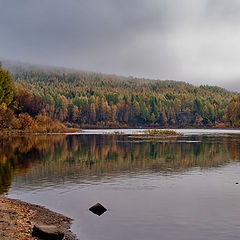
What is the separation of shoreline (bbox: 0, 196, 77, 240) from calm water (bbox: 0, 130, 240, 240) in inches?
26.8

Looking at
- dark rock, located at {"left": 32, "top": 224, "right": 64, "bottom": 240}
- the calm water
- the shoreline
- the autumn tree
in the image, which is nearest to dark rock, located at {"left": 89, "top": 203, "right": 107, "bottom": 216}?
the calm water

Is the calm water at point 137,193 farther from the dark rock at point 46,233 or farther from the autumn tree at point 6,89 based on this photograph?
the autumn tree at point 6,89

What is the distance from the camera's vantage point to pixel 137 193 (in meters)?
23.9

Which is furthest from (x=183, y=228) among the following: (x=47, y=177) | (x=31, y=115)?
(x=31, y=115)

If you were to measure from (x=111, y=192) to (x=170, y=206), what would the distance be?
545cm

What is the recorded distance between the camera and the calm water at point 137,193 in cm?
1595

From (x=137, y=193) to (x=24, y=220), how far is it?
1001 cm

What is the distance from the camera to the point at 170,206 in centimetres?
2019

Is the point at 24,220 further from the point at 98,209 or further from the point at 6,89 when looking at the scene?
the point at 6,89

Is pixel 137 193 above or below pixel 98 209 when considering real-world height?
below

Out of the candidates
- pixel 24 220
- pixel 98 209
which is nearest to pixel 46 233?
pixel 24 220

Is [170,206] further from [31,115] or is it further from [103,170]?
[31,115]

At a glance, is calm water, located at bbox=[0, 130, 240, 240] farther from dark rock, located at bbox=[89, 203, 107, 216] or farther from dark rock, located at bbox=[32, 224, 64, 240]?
dark rock, located at bbox=[32, 224, 64, 240]

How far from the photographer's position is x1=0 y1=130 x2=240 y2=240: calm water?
1595 centimetres
